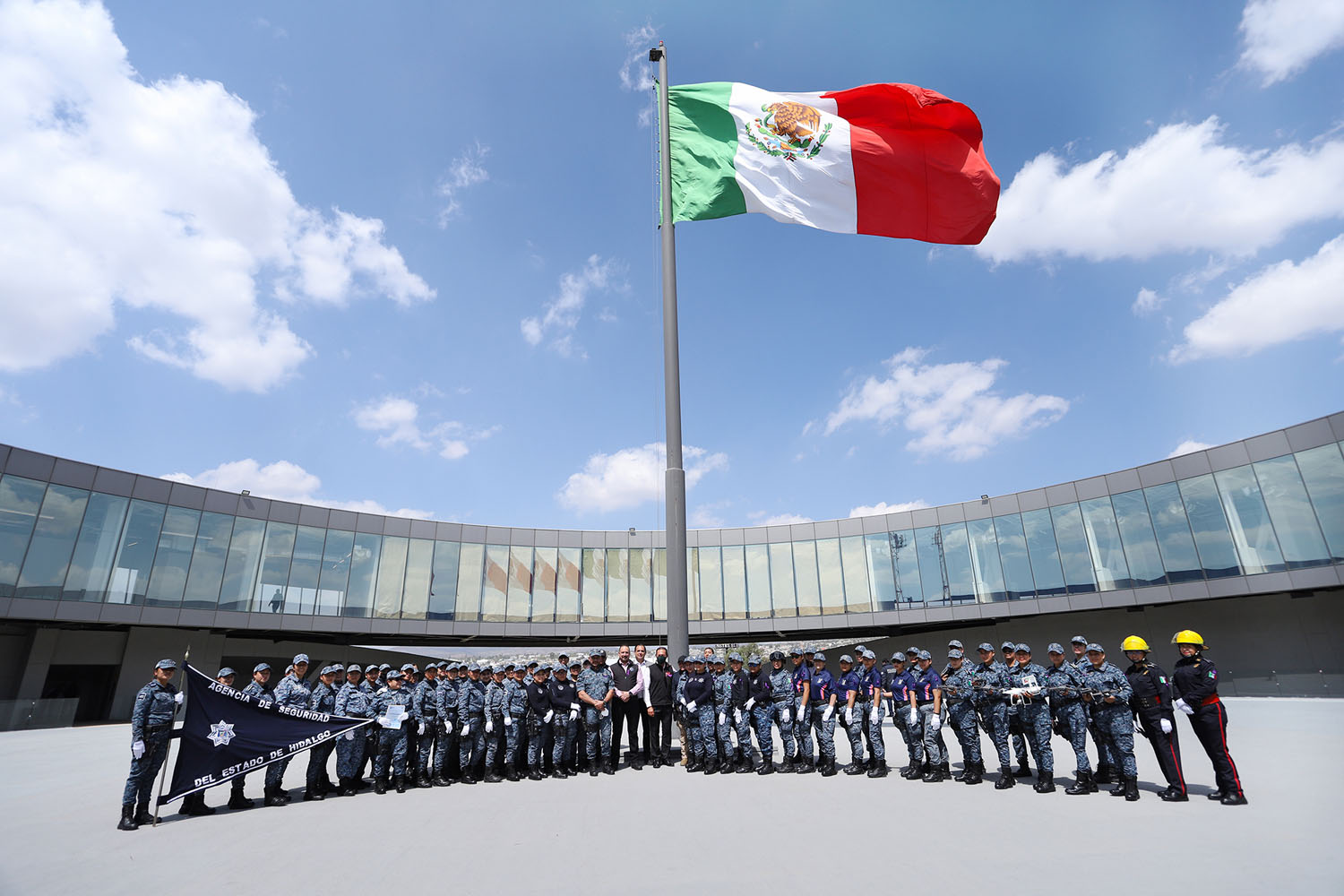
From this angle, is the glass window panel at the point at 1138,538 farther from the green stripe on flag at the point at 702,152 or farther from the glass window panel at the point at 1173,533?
the green stripe on flag at the point at 702,152

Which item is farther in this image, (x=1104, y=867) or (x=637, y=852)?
(x=637, y=852)

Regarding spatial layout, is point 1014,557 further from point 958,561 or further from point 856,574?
point 856,574

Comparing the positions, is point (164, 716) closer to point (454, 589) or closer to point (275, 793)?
point (275, 793)

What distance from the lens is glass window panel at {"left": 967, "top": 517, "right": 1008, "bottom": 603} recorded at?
3234cm

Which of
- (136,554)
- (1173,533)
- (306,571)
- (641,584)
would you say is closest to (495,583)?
(641,584)

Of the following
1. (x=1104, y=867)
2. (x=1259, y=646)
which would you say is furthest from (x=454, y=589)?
(x=1259, y=646)

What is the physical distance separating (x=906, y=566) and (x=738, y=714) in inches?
1001

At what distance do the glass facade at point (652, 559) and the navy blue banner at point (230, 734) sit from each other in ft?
73.4

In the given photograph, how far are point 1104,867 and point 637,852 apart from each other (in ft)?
12.8

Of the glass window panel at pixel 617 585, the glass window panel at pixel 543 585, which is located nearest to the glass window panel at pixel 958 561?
the glass window panel at pixel 617 585

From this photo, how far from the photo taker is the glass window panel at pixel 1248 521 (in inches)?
1019

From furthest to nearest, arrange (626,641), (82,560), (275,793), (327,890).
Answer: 1. (626,641)
2. (82,560)
3. (275,793)
4. (327,890)

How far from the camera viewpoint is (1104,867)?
539cm

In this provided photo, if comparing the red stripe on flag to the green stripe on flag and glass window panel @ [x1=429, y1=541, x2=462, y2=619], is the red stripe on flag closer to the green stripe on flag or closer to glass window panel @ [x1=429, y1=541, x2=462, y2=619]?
the green stripe on flag
